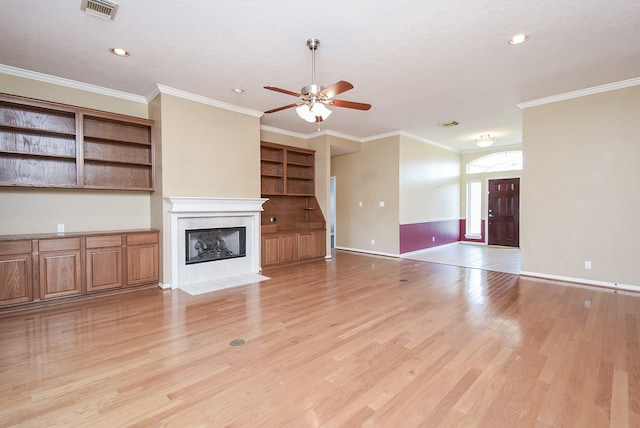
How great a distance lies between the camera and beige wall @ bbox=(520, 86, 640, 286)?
4.19 meters

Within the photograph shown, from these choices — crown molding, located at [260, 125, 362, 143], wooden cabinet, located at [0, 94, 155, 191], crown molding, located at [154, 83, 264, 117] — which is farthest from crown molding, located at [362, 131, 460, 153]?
wooden cabinet, located at [0, 94, 155, 191]

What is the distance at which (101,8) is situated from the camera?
102 inches

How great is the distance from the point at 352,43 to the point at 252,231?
138 inches

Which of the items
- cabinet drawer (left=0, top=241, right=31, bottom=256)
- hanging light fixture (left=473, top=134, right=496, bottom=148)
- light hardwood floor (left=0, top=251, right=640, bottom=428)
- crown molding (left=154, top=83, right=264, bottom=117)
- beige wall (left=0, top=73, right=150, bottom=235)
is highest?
crown molding (left=154, top=83, right=264, bottom=117)

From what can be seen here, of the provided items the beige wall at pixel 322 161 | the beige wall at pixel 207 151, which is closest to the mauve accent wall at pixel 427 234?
the beige wall at pixel 322 161

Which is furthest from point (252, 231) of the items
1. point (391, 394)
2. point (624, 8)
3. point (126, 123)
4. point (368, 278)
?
point (624, 8)

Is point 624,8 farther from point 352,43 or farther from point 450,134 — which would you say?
point 450,134

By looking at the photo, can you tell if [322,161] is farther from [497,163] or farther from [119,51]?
[497,163]

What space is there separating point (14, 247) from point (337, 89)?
4.04m

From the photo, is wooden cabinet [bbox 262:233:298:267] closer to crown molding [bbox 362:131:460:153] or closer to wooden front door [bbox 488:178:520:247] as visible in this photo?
crown molding [bbox 362:131:460:153]

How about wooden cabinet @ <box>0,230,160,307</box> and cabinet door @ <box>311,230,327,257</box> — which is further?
cabinet door @ <box>311,230,327,257</box>

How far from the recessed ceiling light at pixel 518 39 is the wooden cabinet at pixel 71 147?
192 inches

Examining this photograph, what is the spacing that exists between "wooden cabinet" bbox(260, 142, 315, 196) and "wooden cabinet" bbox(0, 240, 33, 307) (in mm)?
3698

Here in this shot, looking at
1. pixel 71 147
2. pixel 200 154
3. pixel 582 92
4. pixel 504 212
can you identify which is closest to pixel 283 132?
pixel 200 154
